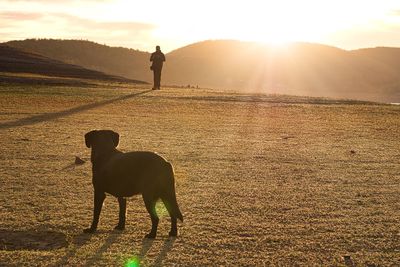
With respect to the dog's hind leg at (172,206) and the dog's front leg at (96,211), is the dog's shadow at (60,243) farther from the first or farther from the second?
the dog's hind leg at (172,206)

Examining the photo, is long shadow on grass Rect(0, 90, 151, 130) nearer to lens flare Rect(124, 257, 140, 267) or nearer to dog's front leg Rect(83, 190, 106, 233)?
dog's front leg Rect(83, 190, 106, 233)

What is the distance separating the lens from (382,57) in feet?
602

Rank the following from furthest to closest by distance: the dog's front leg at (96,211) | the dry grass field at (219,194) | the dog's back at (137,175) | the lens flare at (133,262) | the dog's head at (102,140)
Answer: the dog's head at (102,140), the dog's front leg at (96,211), the dog's back at (137,175), the dry grass field at (219,194), the lens flare at (133,262)

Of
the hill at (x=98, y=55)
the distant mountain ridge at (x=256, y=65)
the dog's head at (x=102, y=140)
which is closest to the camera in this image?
the dog's head at (x=102, y=140)

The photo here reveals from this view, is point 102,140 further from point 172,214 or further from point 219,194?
point 219,194

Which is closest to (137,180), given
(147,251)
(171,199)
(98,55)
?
(171,199)

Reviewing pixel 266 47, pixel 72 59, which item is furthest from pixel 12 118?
pixel 266 47

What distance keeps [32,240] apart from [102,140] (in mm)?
1778

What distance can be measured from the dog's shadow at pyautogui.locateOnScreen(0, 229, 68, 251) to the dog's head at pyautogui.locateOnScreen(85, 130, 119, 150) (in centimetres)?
141

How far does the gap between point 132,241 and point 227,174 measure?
4.75 m

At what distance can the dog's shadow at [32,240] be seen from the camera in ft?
22.4

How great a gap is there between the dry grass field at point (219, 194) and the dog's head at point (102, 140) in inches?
43.9

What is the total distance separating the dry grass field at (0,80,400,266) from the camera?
6777 millimetres

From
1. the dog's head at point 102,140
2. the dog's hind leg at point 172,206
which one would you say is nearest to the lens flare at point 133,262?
the dog's hind leg at point 172,206
